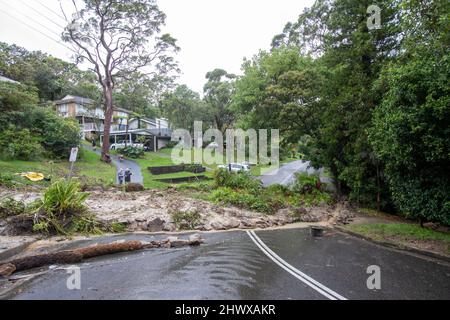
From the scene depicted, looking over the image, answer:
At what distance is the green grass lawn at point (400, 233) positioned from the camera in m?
9.29

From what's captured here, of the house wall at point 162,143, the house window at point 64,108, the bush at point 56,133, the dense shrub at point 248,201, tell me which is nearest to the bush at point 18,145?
→ the bush at point 56,133

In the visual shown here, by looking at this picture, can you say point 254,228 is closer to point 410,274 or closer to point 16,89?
point 410,274

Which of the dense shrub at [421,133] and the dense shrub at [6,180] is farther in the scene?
the dense shrub at [6,180]

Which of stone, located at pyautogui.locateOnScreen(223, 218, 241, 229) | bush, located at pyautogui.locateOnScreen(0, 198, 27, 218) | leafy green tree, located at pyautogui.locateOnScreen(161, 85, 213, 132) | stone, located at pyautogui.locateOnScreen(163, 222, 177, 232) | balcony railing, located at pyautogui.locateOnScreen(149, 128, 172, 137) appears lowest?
stone, located at pyautogui.locateOnScreen(223, 218, 241, 229)

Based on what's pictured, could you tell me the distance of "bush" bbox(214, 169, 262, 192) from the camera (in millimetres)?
18625

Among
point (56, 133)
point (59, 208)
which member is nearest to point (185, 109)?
point (56, 133)

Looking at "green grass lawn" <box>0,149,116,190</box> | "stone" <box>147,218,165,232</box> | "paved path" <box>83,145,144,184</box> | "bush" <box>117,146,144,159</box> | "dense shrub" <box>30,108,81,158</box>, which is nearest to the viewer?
"stone" <box>147,218,165,232</box>

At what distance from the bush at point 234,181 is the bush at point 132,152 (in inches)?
842

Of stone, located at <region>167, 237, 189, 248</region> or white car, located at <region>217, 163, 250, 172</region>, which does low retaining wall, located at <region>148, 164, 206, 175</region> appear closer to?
white car, located at <region>217, 163, 250, 172</region>

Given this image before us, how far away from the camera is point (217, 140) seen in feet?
140

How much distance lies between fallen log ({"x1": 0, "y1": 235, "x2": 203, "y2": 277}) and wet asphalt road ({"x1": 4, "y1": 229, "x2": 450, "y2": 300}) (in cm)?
29

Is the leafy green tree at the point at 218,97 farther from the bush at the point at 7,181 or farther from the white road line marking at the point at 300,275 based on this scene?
the white road line marking at the point at 300,275

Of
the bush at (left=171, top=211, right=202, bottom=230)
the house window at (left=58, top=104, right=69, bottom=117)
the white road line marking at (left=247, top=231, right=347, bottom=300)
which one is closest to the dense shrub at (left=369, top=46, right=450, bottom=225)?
the white road line marking at (left=247, top=231, right=347, bottom=300)
